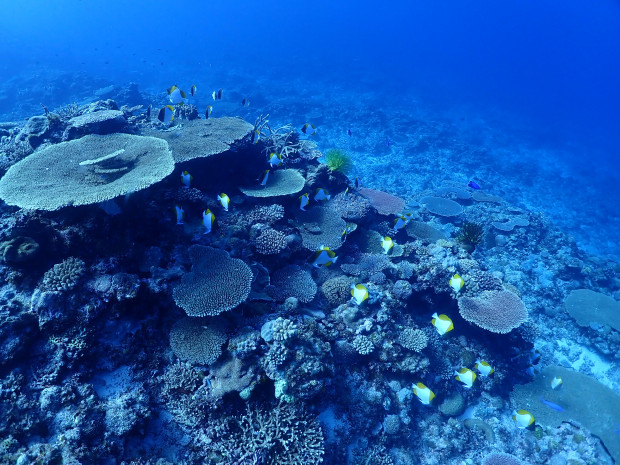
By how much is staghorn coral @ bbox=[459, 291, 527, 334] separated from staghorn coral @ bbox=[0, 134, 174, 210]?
256 inches

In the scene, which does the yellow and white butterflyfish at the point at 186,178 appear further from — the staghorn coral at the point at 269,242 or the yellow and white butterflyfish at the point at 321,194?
the yellow and white butterflyfish at the point at 321,194

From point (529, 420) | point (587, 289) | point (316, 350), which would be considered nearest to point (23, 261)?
point (316, 350)

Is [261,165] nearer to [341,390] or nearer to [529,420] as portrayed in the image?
[341,390]

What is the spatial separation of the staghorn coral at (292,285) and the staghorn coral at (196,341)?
1.19 metres

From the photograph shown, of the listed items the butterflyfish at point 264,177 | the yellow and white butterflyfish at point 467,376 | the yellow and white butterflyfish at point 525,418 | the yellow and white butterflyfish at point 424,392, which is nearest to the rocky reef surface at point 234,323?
the butterflyfish at point 264,177

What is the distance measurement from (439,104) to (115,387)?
154 feet

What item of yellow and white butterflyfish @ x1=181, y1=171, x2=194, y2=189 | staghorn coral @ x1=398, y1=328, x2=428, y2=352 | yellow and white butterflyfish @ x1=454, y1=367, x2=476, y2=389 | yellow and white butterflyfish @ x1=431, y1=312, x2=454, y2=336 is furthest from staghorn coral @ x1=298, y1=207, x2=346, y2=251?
yellow and white butterflyfish @ x1=454, y1=367, x2=476, y2=389

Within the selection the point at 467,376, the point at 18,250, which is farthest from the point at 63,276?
the point at 467,376

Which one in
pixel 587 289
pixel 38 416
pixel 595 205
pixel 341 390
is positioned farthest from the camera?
pixel 595 205

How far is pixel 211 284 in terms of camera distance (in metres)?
4.46

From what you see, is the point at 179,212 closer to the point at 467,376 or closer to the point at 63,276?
the point at 63,276

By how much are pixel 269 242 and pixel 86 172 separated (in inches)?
118

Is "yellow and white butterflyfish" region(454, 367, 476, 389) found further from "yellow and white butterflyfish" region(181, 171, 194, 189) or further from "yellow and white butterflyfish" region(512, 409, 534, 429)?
"yellow and white butterflyfish" region(181, 171, 194, 189)

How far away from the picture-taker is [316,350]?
458 centimetres
